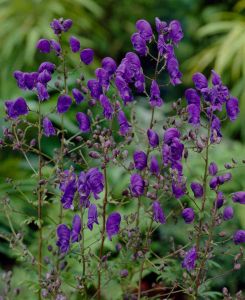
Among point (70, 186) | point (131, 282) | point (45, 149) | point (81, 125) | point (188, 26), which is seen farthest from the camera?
point (188, 26)

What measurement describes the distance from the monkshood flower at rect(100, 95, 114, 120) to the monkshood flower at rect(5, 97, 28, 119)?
259mm

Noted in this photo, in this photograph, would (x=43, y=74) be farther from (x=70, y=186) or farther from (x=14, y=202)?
(x=14, y=202)

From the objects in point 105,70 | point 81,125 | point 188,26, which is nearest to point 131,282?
point 81,125

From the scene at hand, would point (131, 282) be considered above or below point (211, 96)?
below

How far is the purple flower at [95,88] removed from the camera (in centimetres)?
208

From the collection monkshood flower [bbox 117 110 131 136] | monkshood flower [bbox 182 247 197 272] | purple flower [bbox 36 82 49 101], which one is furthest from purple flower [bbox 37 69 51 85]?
monkshood flower [bbox 182 247 197 272]

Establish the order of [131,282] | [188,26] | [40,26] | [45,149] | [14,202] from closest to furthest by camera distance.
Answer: [131,282]
[14,202]
[45,149]
[40,26]
[188,26]

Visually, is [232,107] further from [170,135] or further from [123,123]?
[123,123]

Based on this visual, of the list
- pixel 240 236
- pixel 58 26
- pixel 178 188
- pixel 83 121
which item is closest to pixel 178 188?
pixel 178 188

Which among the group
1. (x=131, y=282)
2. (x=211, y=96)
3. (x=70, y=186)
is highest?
(x=211, y=96)

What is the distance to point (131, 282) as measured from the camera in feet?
8.55

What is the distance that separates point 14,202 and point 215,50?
8.57 ft

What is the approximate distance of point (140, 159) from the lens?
2.05 metres

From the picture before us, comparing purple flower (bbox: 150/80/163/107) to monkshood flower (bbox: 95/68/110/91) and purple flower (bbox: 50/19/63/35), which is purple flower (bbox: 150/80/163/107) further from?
purple flower (bbox: 50/19/63/35)
